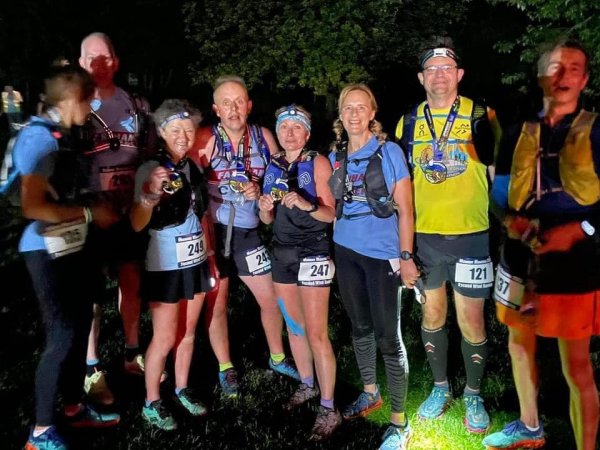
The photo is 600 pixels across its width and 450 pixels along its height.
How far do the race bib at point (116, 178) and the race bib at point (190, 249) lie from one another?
83 cm

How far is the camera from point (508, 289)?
335cm

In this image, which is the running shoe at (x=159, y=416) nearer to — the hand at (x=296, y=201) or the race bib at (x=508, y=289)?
the hand at (x=296, y=201)

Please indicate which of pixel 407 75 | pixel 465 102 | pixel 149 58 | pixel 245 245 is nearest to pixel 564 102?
pixel 465 102

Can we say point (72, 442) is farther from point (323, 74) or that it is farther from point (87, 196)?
point (323, 74)

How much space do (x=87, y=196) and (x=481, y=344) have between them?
2.77m

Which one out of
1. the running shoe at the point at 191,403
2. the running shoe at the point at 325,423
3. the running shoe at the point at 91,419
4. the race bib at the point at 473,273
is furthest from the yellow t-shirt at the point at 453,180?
the running shoe at the point at 91,419

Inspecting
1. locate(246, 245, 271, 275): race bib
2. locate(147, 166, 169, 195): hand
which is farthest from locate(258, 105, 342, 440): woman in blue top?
locate(147, 166, 169, 195): hand

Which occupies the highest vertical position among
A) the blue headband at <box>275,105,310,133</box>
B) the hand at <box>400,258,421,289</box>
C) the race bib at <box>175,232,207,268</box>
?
the blue headband at <box>275,105,310,133</box>

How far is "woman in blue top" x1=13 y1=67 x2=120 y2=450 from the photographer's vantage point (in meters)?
3.10

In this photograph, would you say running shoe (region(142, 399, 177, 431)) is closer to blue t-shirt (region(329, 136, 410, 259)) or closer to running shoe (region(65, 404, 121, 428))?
running shoe (region(65, 404, 121, 428))

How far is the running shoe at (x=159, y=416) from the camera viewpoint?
12.6 feet

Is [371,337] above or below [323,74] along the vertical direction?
below

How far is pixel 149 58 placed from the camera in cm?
2808

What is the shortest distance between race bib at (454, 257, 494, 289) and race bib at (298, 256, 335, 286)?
2.79 ft
